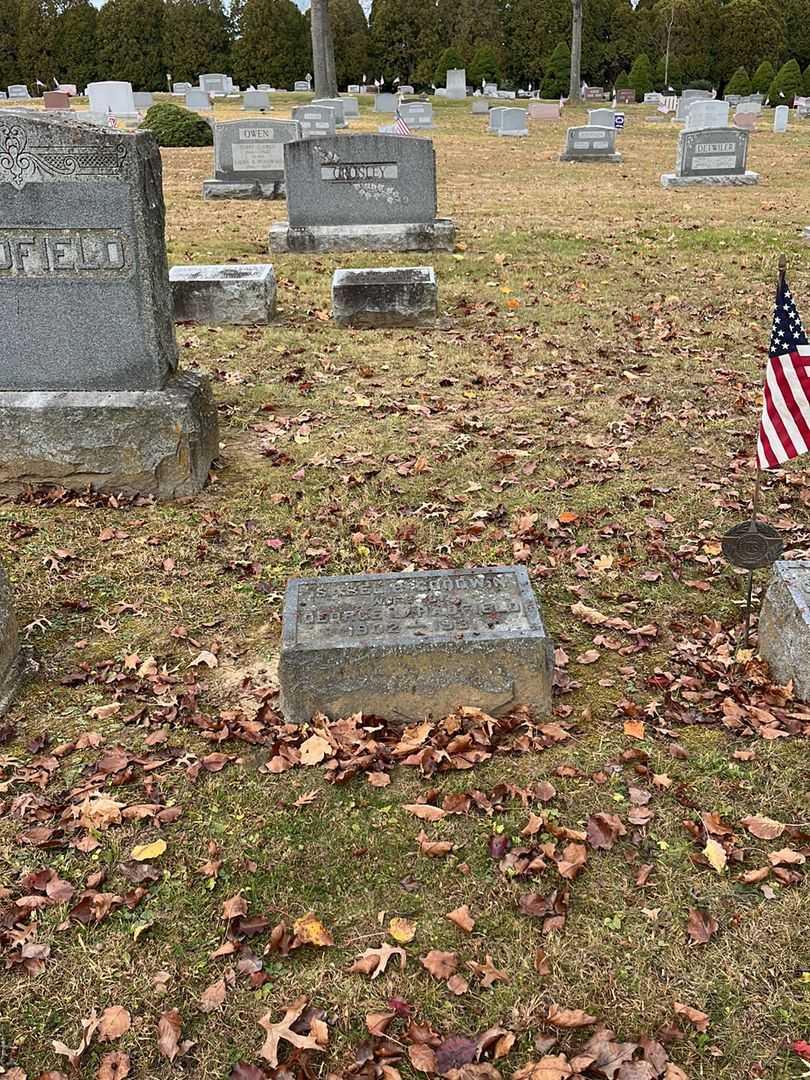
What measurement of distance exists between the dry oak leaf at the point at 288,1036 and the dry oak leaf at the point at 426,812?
2.84 ft

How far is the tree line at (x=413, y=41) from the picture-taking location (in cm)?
4569

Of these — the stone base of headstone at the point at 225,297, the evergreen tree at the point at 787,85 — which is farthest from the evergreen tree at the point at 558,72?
the stone base of headstone at the point at 225,297

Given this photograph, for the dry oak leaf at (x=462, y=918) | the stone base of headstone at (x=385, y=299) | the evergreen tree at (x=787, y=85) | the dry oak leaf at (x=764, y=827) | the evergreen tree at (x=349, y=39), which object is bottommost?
the dry oak leaf at (x=462, y=918)

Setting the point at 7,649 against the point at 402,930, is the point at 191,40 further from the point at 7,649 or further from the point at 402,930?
the point at 402,930

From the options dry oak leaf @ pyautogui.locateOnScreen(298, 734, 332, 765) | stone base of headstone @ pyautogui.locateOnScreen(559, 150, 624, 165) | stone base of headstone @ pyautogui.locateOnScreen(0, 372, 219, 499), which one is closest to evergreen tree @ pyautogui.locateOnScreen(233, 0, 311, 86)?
stone base of headstone @ pyautogui.locateOnScreen(559, 150, 624, 165)

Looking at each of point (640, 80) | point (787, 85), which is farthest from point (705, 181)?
point (640, 80)

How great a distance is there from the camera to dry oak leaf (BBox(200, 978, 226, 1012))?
281 centimetres

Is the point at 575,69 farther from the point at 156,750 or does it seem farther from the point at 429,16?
the point at 156,750

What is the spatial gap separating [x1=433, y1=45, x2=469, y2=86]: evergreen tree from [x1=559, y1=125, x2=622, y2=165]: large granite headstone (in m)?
25.7

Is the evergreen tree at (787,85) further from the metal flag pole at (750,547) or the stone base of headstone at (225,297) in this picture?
the metal flag pole at (750,547)

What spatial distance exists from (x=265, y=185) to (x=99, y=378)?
13339mm

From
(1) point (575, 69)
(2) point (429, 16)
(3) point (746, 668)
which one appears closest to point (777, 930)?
(3) point (746, 668)

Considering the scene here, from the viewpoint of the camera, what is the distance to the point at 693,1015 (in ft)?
8.91

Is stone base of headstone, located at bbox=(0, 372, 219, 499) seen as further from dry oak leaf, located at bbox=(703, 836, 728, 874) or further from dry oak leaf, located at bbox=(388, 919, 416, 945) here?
dry oak leaf, located at bbox=(703, 836, 728, 874)
